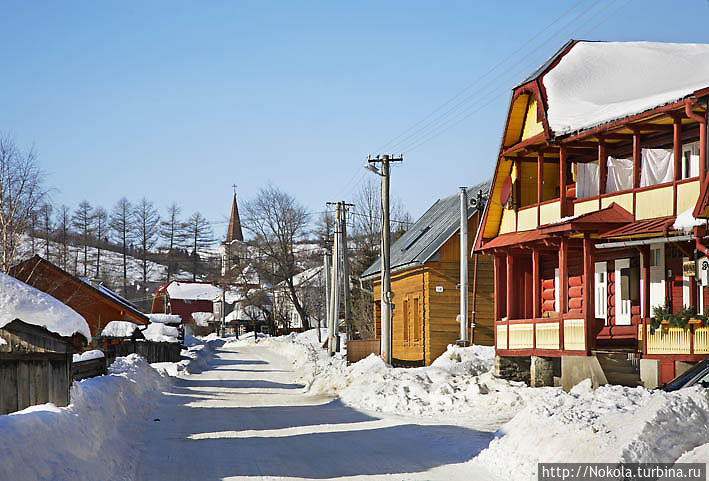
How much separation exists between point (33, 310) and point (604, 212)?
14.2 meters

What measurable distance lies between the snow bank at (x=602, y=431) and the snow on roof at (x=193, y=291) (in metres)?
112

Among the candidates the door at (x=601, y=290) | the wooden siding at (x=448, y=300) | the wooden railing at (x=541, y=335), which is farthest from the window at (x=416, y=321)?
the door at (x=601, y=290)

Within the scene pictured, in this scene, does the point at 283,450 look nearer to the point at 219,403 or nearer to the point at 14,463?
the point at 14,463

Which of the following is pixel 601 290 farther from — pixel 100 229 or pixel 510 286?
pixel 100 229

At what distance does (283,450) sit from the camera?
13.3m

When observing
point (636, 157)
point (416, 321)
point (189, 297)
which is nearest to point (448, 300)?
point (416, 321)

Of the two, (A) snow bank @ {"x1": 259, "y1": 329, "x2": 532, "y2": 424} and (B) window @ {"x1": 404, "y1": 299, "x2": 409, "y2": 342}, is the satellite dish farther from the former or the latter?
(B) window @ {"x1": 404, "y1": 299, "x2": 409, "y2": 342}

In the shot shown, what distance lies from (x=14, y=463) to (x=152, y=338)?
42.7 m

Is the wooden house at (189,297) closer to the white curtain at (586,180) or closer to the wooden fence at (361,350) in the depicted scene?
the wooden fence at (361,350)

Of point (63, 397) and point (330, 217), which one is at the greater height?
point (330, 217)

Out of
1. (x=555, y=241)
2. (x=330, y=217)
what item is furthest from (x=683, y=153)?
(x=330, y=217)

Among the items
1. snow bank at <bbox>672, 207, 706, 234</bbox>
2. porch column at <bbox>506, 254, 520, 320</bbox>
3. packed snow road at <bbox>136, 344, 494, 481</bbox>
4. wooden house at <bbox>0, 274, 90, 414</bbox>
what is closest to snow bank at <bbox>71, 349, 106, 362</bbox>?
packed snow road at <bbox>136, 344, 494, 481</bbox>

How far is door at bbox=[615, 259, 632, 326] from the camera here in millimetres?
22734

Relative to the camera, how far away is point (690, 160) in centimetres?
2022
